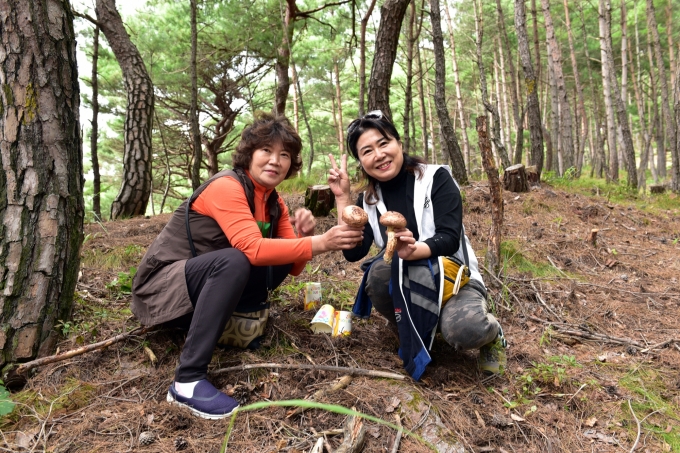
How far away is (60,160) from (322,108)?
19308 mm

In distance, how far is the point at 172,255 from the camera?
2.18 metres

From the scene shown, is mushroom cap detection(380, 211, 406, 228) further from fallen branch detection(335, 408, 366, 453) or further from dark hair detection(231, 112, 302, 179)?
fallen branch detection(335, 408, 366, 453)

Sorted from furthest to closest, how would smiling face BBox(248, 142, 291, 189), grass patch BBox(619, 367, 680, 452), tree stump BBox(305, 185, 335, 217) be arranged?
tree stump BBox(305, 185, 335, 217), smiling face BBox(248, 142, 291, 189), grass patch BBox(619, 367, 680, 452)

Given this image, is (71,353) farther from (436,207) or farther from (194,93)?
(194,93)

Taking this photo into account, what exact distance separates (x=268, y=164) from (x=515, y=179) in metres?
5.55

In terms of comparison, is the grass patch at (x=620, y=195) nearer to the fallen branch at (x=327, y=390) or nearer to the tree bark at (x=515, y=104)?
the tree bark at (x=515, y=104)

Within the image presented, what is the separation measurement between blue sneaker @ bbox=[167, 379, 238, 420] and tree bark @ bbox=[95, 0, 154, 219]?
5.21 metres

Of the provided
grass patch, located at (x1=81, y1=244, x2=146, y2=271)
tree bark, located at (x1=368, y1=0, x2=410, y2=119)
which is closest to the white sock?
grass patch, located at (x1=81, y1=244, x2=146, y2=271)

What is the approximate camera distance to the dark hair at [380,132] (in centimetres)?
231

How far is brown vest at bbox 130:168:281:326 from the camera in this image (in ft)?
6.82

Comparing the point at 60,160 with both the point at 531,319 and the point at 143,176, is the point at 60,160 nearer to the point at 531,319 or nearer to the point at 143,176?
the point at 531,319

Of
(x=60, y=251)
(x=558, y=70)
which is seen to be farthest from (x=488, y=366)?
(x=558, y=70)

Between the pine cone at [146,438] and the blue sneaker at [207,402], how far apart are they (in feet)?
0.65

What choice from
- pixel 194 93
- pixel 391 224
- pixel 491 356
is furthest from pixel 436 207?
pixel 194 93
